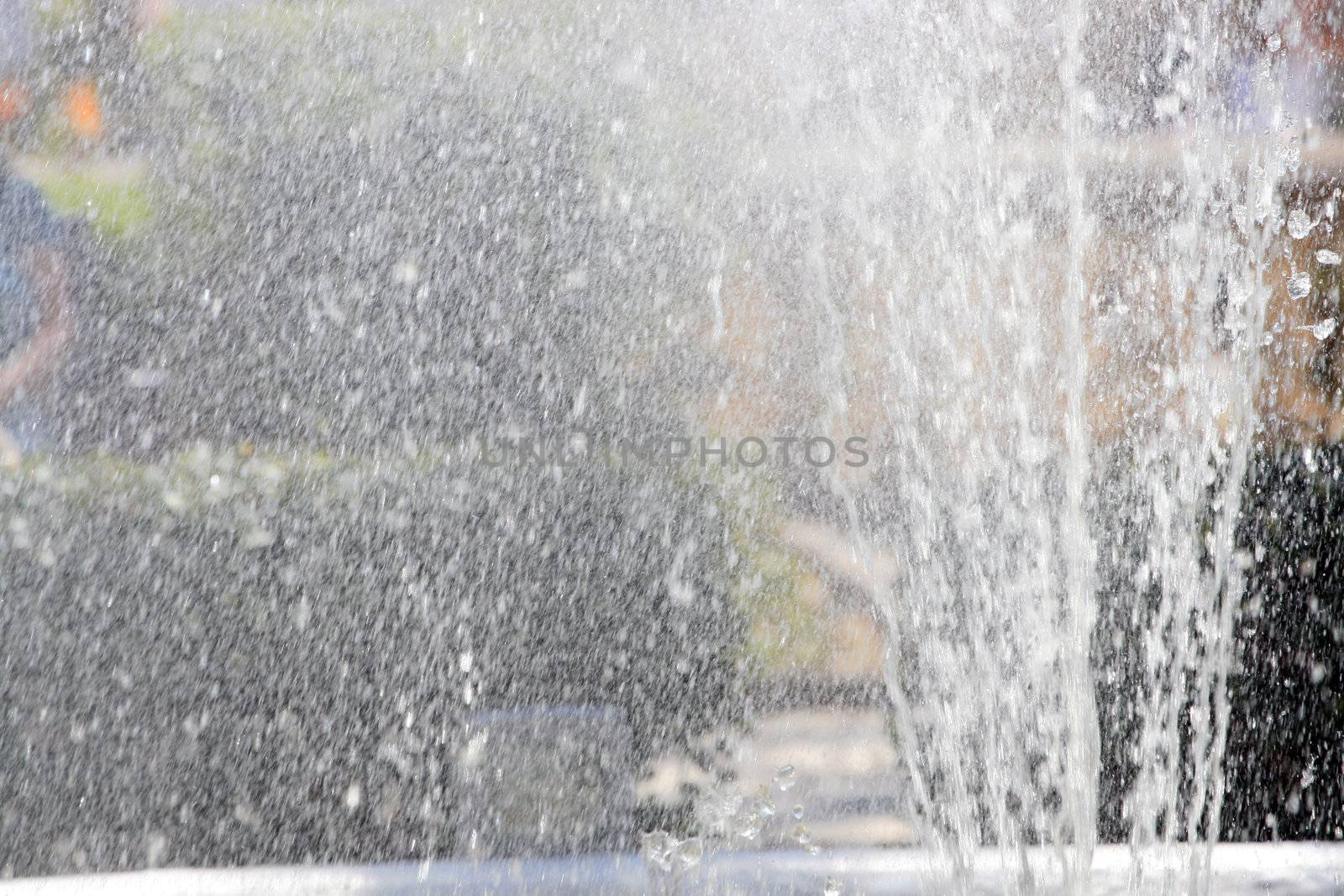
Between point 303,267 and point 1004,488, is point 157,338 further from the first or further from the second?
point 1004,488

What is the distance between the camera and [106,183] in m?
4.02

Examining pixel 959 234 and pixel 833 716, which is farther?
pixel 959 234

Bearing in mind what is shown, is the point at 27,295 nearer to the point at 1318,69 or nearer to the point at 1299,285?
the point at 1299,285

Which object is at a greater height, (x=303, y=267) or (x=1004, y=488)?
(x=303, y=267)

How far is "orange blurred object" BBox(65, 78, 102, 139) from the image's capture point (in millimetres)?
4145

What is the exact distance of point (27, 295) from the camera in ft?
13.5

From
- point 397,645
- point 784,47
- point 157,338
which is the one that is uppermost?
point 784,47

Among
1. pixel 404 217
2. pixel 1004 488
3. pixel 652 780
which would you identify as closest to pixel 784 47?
pixel 404 217

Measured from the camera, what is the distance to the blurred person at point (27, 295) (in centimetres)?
400

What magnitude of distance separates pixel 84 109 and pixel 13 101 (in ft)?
0.84

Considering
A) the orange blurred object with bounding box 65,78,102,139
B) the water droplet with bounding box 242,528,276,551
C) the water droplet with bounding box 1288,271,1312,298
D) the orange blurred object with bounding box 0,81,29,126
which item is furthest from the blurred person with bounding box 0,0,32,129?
the water droplet with bounding box 1288,271,1312,298

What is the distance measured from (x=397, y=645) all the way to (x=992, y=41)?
3.28 meters

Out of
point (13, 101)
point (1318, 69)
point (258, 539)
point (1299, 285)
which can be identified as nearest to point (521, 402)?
point (258, 539)

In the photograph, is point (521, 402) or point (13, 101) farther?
point (13, 101)
